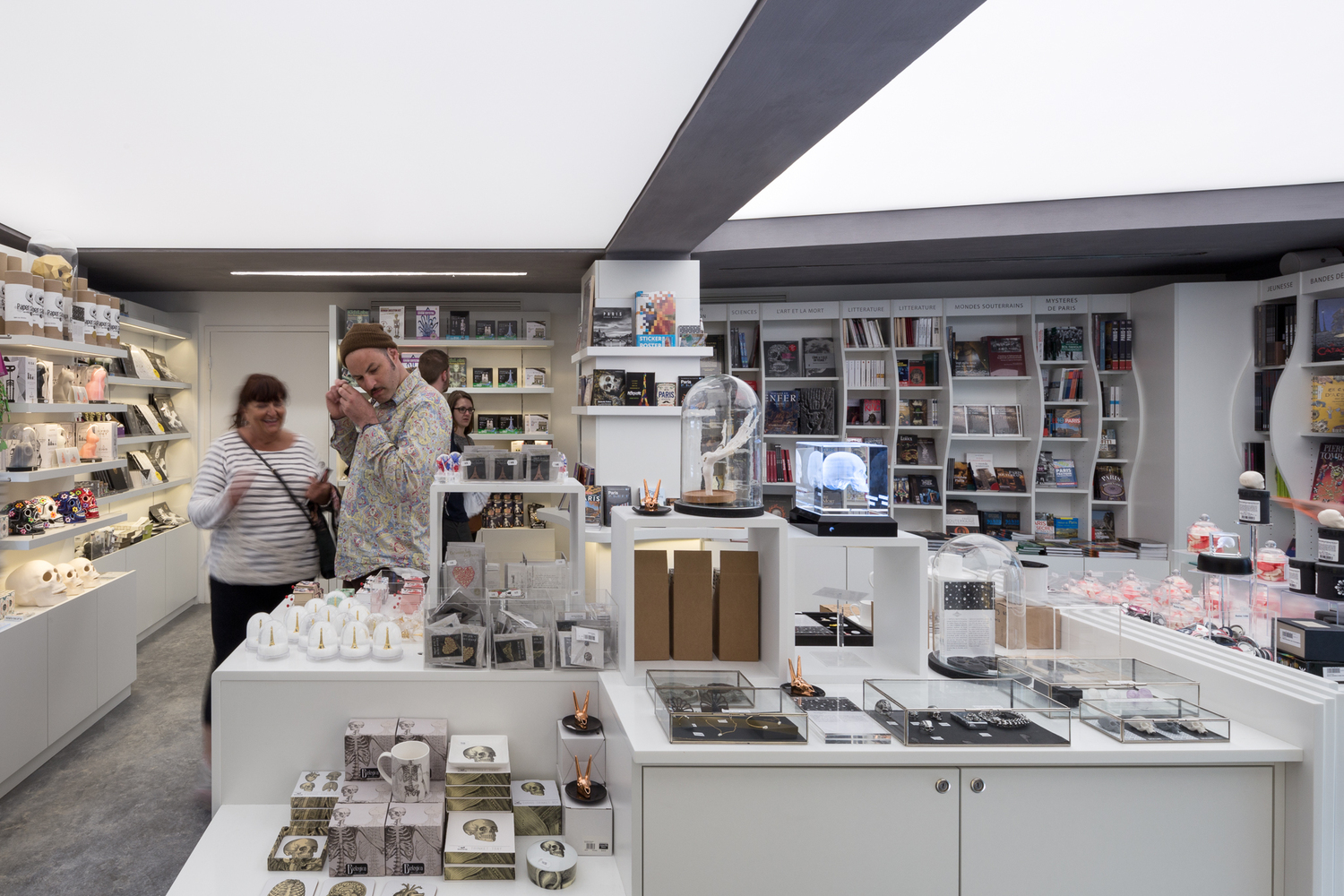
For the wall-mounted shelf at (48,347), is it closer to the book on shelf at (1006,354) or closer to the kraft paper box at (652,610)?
the kraft paper box at (652,610)

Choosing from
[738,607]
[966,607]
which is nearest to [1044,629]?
[966,607]

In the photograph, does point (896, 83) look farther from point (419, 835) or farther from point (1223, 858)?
point (419, 835)

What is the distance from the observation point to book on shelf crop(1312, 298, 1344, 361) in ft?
13.6

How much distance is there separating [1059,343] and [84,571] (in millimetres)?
6358

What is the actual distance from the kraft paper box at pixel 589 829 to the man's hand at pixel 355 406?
1464 mm

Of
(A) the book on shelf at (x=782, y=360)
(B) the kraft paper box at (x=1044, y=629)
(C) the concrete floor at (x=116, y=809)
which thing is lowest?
(C) the concrete floor at (x=116, y=809)

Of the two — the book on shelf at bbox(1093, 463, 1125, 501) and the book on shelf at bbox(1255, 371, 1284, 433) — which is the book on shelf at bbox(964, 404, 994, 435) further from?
the book on shelf at bbox(1255, 371, 1284, 433)

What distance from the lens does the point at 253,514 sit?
2.49 meters

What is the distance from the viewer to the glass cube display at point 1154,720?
1488 mm

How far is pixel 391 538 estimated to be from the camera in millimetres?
2410

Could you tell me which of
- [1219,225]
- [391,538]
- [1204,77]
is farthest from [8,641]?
[1219,225]

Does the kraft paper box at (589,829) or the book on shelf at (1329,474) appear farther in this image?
the book on shelf at (1329,474)

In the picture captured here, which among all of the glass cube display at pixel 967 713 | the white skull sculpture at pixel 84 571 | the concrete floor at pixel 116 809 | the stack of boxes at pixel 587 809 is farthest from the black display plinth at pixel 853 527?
the white skull sculpture at pixel 84 571

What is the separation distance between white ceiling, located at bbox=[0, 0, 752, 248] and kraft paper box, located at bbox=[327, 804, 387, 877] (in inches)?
76.9
